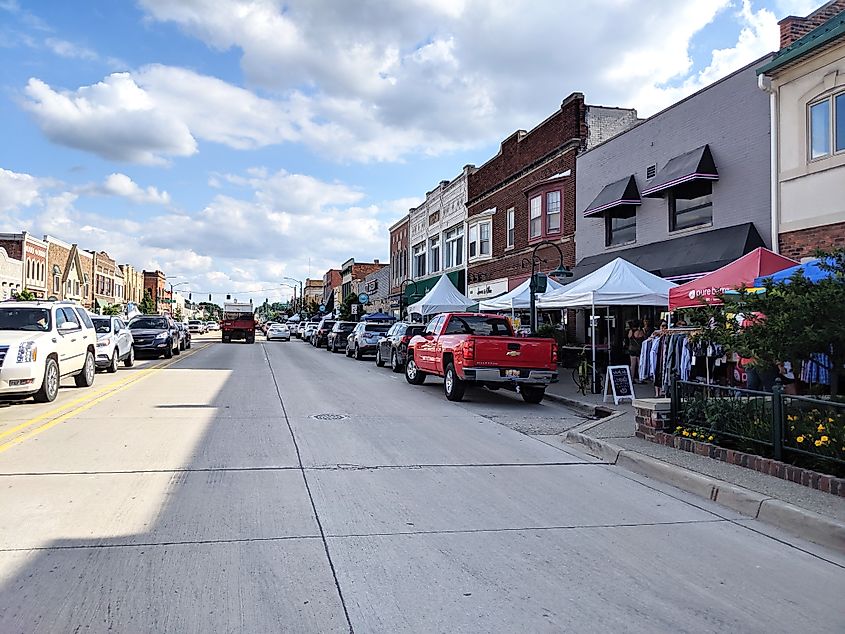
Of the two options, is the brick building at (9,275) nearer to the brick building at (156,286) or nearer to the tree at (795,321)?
the tree at (795,321)

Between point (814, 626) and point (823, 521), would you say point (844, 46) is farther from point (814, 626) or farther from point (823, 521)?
point (814, 626)

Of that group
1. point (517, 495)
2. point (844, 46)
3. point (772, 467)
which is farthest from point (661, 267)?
point (517, 495)

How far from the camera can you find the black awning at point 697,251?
1512 cm

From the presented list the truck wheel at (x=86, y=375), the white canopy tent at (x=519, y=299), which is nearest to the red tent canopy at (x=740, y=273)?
the white canopy tent at (x=519, y=299)

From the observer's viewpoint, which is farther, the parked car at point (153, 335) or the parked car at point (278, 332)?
the parked car at point (278, 332)

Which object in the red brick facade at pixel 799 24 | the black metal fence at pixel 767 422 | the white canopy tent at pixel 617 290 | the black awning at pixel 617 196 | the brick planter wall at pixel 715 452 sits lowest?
the brick planter wall at pixel 715 452

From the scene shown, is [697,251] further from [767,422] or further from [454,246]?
[454,246]

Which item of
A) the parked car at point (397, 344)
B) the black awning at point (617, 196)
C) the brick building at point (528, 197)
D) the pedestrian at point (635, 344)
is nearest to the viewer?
the pedestrian at point (635, 344)

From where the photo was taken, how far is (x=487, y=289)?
3155 centimetres

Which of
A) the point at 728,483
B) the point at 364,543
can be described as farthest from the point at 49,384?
the point at 728,483

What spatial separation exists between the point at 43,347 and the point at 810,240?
1456 centimetres

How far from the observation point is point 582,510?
6.48 metres

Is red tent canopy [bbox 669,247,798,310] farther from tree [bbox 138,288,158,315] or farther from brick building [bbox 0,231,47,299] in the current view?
tree [bbox 138,288,158,315]

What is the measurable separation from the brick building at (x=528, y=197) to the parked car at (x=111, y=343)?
1439 centimetres
